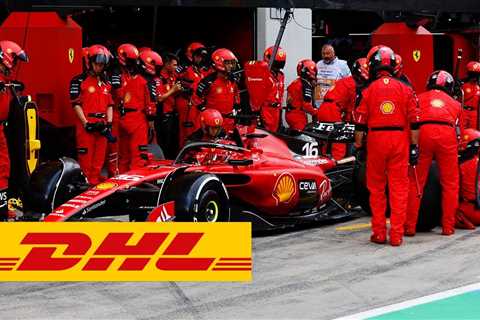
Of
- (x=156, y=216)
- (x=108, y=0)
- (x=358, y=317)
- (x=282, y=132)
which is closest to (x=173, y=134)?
(x=282, y=132)

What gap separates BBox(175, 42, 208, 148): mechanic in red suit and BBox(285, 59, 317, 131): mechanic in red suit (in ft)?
4.78

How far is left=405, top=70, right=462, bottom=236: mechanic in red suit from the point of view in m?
10.4

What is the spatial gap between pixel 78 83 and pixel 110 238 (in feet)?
21.8

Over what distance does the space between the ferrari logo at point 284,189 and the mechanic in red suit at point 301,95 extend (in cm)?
543

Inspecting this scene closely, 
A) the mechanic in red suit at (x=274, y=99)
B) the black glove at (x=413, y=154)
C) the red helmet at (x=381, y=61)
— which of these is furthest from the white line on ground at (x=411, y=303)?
the mechanic in red suit at (x=274, y=99)

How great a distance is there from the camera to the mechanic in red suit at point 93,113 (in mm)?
12953

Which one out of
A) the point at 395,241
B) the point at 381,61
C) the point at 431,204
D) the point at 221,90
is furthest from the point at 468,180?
the point at 221,90

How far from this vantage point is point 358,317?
7113mm

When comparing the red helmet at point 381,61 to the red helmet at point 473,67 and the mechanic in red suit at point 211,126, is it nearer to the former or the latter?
the mechanic in red suit at point 211,126

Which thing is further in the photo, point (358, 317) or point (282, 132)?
point (282, 132)

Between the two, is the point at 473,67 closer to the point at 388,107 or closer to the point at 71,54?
the point at 71,54

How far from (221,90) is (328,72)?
336 centimetres

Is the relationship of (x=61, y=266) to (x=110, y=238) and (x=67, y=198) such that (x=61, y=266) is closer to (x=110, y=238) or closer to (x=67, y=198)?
(x=110, y=238)

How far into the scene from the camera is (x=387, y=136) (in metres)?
9.91
